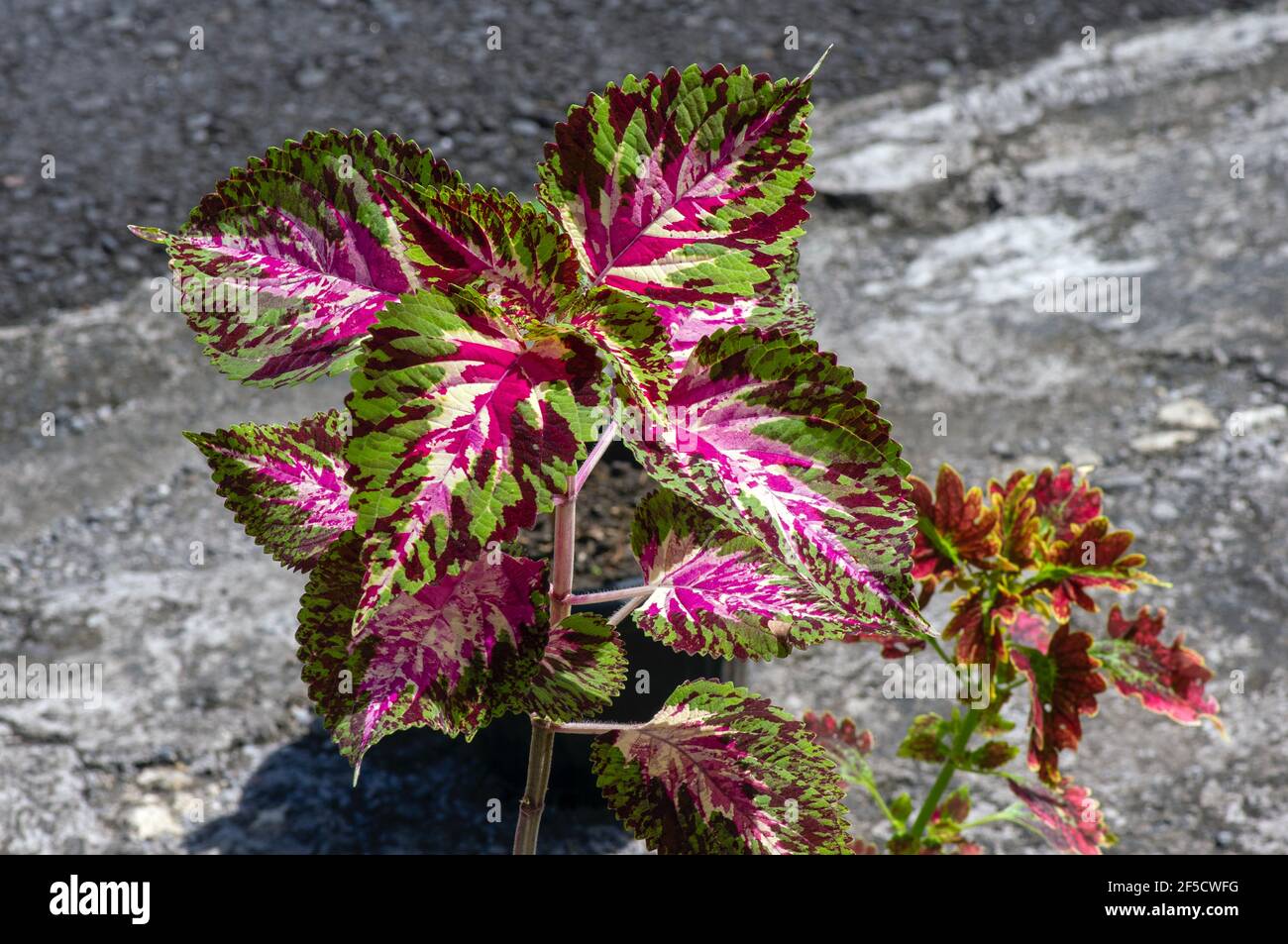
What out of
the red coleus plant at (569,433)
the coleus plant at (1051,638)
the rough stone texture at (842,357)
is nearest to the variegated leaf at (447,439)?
the red coleus plant at (569,433)

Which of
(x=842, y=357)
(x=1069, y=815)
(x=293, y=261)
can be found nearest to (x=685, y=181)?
(x=293, y=261)

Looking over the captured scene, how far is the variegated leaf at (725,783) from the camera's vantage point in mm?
773

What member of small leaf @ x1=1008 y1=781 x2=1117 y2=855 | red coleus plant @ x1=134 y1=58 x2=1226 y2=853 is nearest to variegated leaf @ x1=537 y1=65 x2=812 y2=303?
red coleus plant @ x1=134 y1=58 x2=1226 y2=853

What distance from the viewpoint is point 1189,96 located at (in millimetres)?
3508

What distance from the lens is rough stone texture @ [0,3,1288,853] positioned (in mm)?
1919

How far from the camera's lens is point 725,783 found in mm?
790

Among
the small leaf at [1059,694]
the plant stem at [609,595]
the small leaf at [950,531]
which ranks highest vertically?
the small leaf at [950,531]

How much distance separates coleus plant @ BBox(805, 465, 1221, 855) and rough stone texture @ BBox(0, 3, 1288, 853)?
61 centimetres

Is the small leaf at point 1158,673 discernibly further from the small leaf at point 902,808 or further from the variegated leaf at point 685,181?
the variegated leaf at point 685,181

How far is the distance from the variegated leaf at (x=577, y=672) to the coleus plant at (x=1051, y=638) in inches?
18.0

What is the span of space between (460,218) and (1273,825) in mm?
1579

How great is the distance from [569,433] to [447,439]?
0.19ft
